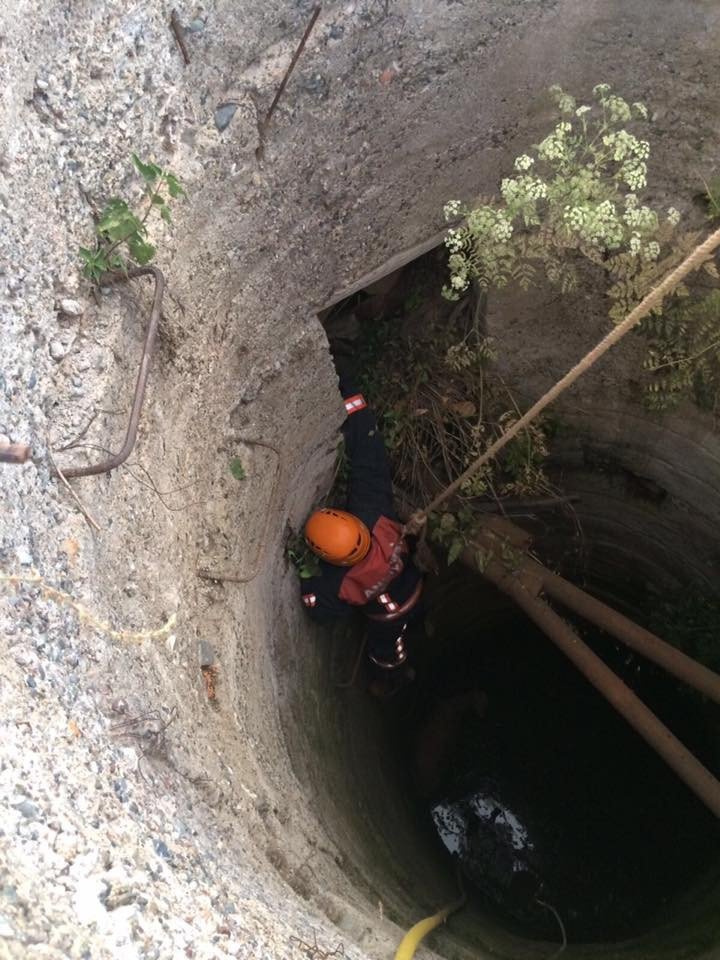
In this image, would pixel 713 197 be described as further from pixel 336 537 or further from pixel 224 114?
pixel 336 537

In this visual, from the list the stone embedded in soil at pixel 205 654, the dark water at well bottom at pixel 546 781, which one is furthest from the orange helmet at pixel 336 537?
the dark water at well bottom at pixel 546 781

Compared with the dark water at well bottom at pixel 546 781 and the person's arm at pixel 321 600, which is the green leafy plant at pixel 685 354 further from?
the dark water at well bottom at pixel 546 781

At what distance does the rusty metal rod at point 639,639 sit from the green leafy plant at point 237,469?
77.3 inches

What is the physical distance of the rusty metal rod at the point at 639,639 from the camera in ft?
11.7

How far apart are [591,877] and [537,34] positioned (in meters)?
4.86

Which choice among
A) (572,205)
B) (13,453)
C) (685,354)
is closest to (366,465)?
(685,354)

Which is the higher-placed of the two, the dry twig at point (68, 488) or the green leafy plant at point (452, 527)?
the green leafy plant at point (452, 527)

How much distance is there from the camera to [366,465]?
3.76 meters

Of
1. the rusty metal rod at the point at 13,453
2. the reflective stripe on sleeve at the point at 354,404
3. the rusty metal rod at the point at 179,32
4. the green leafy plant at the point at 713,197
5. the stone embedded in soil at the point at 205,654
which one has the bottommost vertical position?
the stone embedded in soil at the point at 205,654

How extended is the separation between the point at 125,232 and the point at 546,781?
15.9ft

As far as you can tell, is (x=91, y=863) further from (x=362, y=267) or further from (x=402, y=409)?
(x=402, y=409)

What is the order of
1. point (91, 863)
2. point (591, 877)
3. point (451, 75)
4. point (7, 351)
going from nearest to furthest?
point (91, 863) → point (7, 351) → point (451, 75) → point (591, 877)

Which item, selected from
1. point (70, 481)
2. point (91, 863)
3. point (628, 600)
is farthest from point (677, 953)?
point (70, 481)

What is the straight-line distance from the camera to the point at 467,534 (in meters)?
4.02
